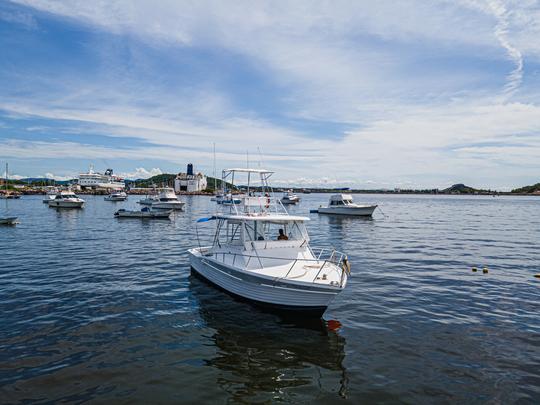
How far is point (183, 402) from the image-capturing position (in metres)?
8.43

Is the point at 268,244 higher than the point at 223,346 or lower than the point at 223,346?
higher

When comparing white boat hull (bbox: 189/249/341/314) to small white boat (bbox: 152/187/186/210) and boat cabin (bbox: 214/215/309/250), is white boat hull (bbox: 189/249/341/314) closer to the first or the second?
boat cabin (bbox: 214/215/309/250)

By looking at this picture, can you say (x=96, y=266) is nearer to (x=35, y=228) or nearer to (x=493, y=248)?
(x=35, y=228)

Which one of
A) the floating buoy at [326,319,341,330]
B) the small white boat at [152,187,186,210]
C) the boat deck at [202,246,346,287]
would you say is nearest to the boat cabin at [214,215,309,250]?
the boat deck at [202,246,346,287]

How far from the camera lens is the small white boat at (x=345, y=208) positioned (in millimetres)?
62750

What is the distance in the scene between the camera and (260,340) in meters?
11.7

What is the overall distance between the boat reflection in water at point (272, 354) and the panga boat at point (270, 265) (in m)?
0.75

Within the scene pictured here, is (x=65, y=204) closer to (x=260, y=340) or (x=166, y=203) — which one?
(x=166, y=203)

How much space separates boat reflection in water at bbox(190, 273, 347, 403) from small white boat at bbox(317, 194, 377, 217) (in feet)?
168

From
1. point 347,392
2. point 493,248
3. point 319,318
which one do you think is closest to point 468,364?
point 347,392

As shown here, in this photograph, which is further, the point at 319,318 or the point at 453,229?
the point at 453,229

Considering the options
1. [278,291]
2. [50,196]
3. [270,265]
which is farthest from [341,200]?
[50,196]

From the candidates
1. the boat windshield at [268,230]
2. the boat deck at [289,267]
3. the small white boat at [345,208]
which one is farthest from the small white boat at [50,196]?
the boat deck at [289,267]

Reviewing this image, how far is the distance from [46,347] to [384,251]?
24.1 meters
